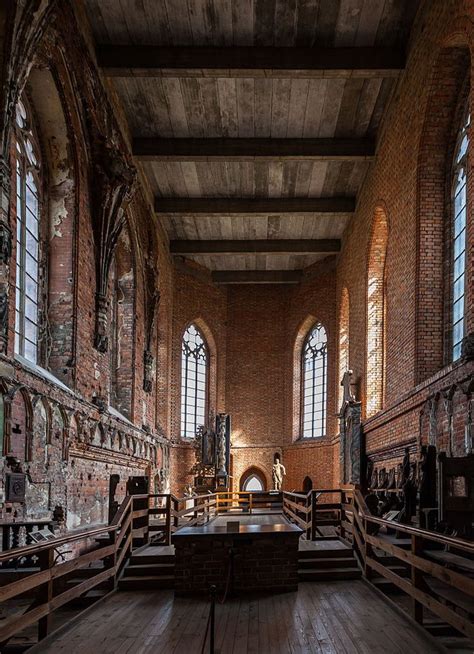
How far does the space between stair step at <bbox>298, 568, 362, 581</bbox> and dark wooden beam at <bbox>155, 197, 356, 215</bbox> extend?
441 inches

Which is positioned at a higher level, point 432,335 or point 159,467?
point 432,335

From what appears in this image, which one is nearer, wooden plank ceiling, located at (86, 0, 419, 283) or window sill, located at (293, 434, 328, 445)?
wooden plank ceiling, located at (86, 0, 419, 283)

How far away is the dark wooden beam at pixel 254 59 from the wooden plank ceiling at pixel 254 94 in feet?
0.06

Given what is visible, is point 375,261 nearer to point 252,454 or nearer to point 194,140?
point 194,140

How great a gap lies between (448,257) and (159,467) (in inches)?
451

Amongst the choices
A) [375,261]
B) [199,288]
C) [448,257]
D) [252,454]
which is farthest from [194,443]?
[448,257]

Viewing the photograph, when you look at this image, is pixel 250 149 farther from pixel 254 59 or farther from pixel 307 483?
pixel 307 483

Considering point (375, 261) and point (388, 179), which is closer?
point (388, 179)

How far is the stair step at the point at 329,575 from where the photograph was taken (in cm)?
894

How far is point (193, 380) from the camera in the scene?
25.1 metres

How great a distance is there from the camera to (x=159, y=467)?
64.7 ft

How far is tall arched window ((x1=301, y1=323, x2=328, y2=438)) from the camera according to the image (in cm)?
2428

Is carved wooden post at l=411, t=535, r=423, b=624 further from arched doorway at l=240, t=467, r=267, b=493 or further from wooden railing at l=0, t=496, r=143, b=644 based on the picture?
arched doorway at l=240, t=467, r=267, b=493

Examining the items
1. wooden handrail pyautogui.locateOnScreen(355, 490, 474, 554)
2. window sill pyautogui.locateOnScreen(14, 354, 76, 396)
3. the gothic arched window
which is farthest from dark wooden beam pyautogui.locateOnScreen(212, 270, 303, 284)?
wooden handrail pyautogui.locateOnScreen(355, 490, 474, 554)
